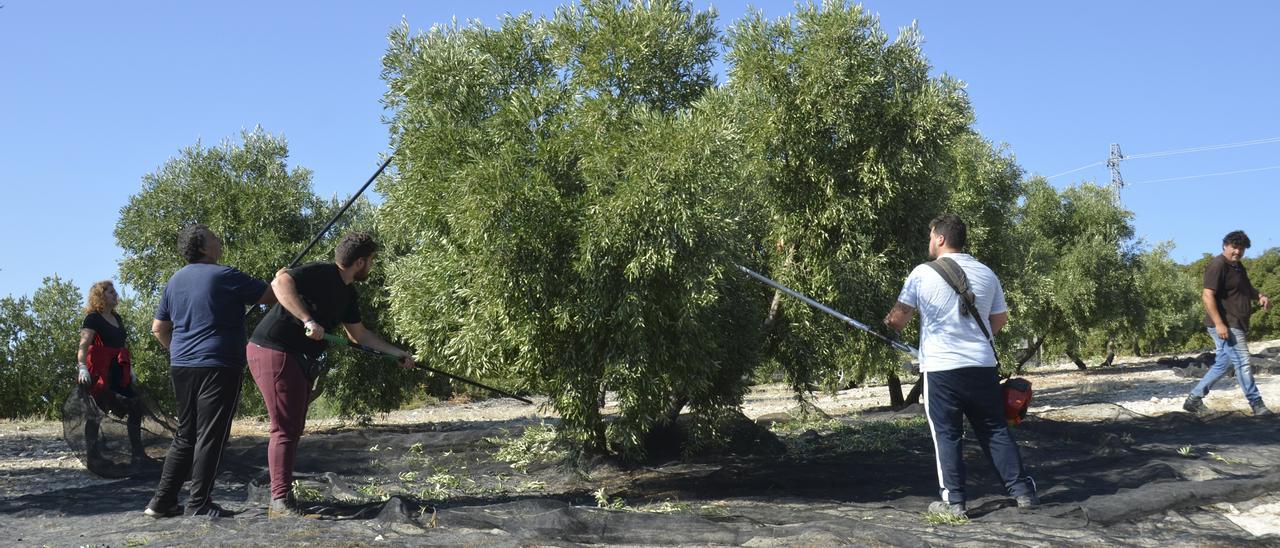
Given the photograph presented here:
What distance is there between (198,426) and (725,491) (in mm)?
4181

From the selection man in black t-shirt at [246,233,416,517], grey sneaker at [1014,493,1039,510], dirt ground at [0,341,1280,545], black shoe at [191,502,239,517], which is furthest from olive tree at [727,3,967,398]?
black shoe at [191,502,239,517]

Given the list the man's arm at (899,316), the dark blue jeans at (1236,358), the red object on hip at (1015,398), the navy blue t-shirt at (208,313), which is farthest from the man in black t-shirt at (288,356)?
the dark blue jeans at (1236,358)

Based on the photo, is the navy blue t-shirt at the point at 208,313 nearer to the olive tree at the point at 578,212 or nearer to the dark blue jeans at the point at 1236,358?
the olive tree at the point at 578,212

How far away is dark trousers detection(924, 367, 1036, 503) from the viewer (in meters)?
6.29

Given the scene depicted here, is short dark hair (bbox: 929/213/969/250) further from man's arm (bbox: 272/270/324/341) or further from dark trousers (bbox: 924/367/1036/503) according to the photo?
man's arm (bbox: 272/270/324/341)

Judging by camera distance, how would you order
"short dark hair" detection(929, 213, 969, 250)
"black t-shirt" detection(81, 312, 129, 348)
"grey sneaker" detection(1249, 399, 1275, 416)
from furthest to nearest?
1. "grey sneaker" detection(1249, 399, 1275, 416)
2. "black t-shirt" detection(81, 312, 129, 348)
3. "short dark hair" detection(929, 213, 969, 250)

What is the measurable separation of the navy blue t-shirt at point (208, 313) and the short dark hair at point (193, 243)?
14 cm

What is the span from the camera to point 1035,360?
4778 centimetres

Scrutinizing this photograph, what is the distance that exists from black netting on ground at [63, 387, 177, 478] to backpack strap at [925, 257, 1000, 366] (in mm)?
7421

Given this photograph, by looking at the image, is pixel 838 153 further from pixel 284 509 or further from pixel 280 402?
pixel 284 509

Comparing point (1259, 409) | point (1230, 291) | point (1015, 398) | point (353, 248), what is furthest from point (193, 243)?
point (1259, 409)

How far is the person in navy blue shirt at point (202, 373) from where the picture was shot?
20.7 feet

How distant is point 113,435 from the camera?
924cm

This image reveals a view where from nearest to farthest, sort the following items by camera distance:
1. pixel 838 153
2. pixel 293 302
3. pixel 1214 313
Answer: pixel 293 302, pixel 838 153, pixel 1214 313
